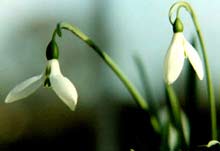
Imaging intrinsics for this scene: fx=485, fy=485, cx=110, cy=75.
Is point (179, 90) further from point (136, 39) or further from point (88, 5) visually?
point (88, 5)

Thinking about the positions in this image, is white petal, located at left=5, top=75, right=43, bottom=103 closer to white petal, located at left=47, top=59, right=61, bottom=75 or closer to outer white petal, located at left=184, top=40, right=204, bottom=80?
white petal, located at left=47, top=59, right=61, bottom=75

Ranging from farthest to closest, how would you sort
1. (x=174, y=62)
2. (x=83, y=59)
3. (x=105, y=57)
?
(x=83, y=59) < (x=105, y=57) < (x=174, y=62)

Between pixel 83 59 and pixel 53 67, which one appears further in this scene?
pixel 83 59

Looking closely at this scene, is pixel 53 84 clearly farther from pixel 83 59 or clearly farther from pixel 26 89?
pixel 83 59

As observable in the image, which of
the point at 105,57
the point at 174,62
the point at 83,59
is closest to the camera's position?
the point at 174,62

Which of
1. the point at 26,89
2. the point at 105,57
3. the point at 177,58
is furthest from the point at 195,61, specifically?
the point at 26,89

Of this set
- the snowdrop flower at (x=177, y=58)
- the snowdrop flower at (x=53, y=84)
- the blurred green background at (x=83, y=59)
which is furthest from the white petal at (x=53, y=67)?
the blurred green background at (x=83, y=59)

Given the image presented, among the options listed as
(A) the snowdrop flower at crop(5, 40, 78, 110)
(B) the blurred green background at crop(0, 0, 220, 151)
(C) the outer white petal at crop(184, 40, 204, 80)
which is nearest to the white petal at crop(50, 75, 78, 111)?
(A) the snowdrop flower at crop(5, 40, 78, 110)
